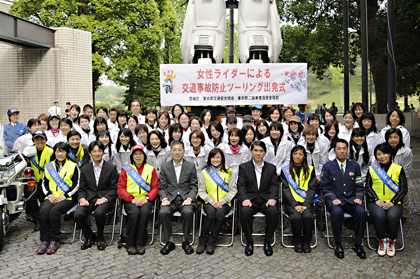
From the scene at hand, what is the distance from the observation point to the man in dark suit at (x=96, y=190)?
470cm

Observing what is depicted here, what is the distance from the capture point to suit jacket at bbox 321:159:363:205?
468 centimetres

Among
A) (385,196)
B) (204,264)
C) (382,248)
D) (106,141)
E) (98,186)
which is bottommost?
(204,264)

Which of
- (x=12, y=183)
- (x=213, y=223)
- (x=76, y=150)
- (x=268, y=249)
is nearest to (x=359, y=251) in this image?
(x=268, y=249)

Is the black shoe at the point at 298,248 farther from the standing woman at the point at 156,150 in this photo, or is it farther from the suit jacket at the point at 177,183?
the standing woman at the point at 156,150

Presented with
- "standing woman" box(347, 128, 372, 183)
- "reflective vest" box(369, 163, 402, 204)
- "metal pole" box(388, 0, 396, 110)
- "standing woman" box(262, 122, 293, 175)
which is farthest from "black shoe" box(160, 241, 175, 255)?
"metal pole" box(388, 0, 396, 110)

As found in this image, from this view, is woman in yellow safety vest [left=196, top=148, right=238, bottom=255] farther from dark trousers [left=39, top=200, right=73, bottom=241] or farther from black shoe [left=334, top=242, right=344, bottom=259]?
dark trousers [left=39, top=200, right=73, bottom=241]

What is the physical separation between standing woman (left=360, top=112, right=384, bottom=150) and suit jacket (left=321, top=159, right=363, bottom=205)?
1.06 m

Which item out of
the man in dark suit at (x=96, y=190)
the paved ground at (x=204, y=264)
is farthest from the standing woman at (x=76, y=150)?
the paved ground at (x=204, y=264)

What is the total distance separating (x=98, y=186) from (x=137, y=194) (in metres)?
0.57

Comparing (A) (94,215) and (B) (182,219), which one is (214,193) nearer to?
(B) (182,219)

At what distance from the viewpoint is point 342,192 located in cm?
470

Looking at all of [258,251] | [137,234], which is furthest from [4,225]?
[258,251]

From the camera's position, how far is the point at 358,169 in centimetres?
479

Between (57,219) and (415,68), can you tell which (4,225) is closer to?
(57,219)
